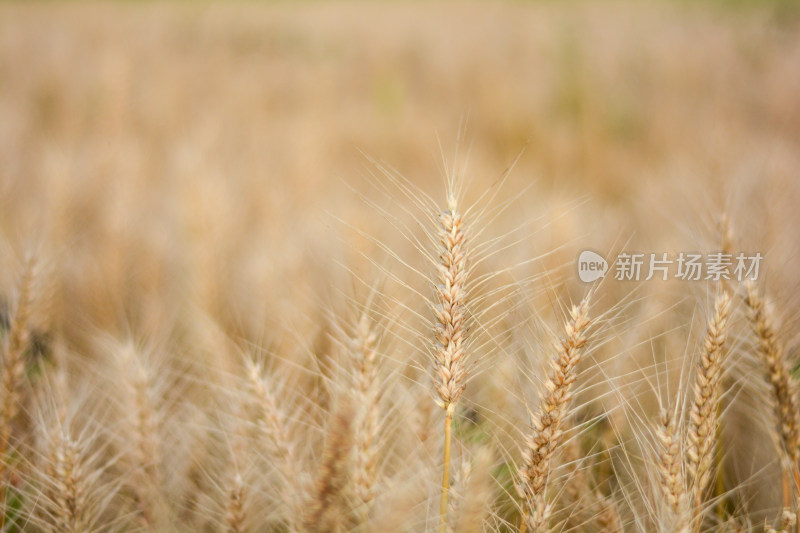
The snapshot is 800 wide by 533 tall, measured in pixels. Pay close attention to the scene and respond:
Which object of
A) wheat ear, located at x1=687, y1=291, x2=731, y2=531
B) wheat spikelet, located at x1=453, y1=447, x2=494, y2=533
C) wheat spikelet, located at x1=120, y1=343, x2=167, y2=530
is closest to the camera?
wheat spikelet, located at x1=453, y1=447, x2=494, y2=533

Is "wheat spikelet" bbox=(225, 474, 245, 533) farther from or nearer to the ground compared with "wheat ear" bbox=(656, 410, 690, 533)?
nearer to the ground

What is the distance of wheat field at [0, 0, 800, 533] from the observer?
0.67 metres

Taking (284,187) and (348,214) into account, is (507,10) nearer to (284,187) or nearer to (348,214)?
(284,187)

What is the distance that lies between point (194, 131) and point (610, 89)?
2.76m

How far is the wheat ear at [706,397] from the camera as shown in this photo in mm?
644

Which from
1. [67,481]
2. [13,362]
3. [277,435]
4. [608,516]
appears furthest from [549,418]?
[13,362]

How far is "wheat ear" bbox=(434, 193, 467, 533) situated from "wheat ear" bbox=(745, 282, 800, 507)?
0.46 metres

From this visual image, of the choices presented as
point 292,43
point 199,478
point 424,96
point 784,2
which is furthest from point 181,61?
point 784,2

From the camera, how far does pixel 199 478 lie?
96cm

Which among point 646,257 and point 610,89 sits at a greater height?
point 610,89

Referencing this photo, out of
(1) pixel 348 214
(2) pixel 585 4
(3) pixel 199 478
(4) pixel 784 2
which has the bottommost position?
(3) pixel 199 478

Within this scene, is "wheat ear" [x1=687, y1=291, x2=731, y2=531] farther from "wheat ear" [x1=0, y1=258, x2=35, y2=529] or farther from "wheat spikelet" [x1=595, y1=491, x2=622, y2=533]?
"wheat ear" [x1=0, y1=258, x2=35, y2=529]

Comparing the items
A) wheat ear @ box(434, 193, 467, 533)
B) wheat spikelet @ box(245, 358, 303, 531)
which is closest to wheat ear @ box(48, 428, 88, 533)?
wheat spikelet @ box(245, 358, 303, 531)

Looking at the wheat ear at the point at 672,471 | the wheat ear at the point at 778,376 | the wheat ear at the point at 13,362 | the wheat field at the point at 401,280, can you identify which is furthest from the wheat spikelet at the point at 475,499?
the wheat ear at the point at 13,362
